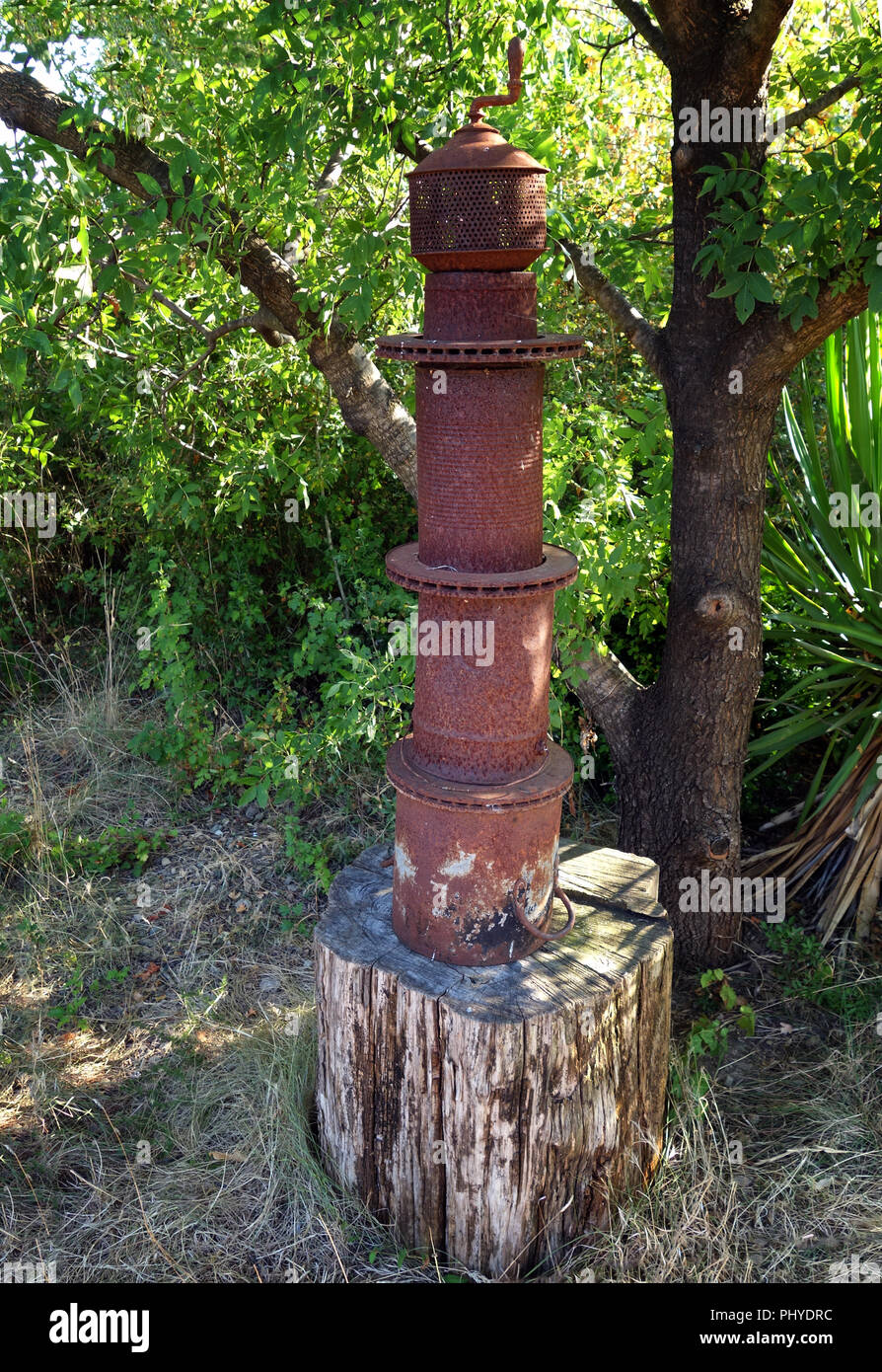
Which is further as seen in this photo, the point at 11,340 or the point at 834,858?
the point at 834,858

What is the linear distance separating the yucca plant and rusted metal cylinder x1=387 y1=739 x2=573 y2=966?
171 cm

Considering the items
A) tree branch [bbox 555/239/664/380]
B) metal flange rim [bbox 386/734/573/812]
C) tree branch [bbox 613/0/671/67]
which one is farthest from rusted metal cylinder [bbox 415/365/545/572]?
tree branch [bbox 613/0/671/67]

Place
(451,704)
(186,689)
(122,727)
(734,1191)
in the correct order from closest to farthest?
(451,704) → (734,1191) → (186,689) → (122,727)

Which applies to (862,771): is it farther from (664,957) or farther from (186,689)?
(186,689)

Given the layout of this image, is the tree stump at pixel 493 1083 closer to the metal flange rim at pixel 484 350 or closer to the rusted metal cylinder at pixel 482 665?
the rusted metal cylinder at pixel 482 665

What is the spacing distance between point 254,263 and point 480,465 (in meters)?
1.77

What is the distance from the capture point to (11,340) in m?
3.39

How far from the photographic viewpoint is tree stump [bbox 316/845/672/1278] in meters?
2.91

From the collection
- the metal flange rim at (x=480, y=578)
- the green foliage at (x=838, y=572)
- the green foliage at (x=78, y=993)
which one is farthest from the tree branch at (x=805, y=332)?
the green foliage at (x=78, y=993)

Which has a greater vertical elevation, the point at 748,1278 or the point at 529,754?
the point at 529,754

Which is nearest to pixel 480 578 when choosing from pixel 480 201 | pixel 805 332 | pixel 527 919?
pixel 480 201

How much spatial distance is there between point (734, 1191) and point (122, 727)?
3.97m

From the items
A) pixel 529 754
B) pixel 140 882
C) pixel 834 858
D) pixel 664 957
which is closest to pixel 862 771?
pixel 834 858

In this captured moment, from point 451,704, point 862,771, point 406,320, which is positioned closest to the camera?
point 451,704
